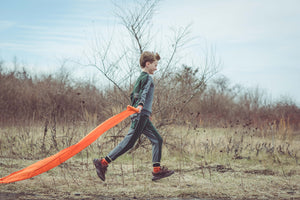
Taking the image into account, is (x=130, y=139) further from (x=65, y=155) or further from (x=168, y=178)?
(x=168, y=178)

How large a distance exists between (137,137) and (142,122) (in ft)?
0.83

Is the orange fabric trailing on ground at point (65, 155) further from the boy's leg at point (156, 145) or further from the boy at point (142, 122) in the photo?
the boy's leg at point (156, 145)

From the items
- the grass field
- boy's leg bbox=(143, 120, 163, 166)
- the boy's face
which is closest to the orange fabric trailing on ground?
the grass field

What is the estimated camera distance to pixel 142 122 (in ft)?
15.4

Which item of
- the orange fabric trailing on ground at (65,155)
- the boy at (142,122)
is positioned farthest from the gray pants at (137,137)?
the orange fabric trailing on ground at (65,155)

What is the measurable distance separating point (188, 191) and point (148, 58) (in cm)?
225

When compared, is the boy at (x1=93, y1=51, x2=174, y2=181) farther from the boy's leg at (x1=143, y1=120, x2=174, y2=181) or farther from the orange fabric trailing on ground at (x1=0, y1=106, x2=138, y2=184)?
→ the orange fabric trailing on ground at (x1=0, y1=106, x2=138, y2=184)

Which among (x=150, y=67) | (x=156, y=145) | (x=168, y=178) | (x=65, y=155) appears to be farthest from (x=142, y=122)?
(x=168, y=178)

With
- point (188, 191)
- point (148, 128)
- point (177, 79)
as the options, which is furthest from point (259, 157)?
point (148, 128)

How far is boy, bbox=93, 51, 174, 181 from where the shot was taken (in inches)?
183

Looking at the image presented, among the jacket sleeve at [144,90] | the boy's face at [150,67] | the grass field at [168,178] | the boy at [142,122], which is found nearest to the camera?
the jacket sleeve at [144,90]

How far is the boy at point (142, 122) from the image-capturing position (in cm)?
464

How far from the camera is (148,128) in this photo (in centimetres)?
484

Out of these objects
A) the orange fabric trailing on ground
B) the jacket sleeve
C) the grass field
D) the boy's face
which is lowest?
the grass field
